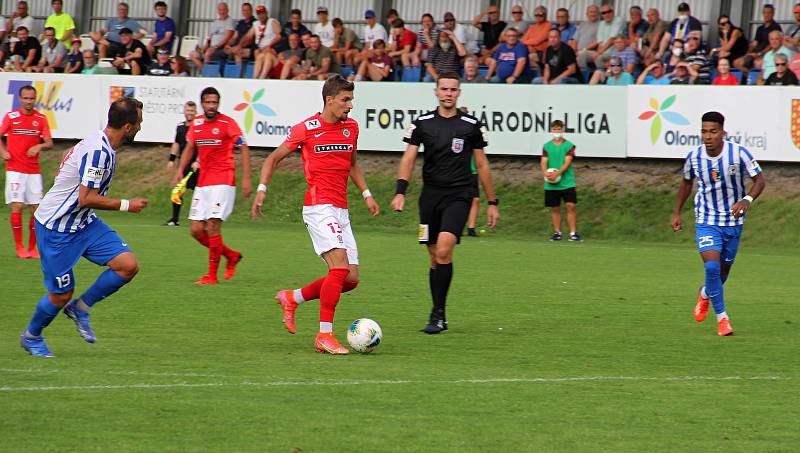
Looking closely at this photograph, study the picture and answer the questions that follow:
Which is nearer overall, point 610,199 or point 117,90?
point 610,199

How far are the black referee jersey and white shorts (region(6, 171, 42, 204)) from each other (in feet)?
27.2

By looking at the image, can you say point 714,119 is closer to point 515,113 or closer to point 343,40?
point 515,113

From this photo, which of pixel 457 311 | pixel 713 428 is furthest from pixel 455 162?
pixel 713 428

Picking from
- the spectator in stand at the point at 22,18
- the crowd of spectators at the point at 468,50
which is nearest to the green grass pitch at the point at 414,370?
the crowd of spectators at the point at 468,50

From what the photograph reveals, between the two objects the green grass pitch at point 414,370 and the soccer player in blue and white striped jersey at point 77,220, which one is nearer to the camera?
the green grass pitch at point 414,370

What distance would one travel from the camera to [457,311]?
12.8 m

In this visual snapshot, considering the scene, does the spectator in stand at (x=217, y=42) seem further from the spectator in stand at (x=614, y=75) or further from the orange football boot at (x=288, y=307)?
the orange football boot at (x=288, y=307)

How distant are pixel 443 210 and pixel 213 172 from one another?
488cm

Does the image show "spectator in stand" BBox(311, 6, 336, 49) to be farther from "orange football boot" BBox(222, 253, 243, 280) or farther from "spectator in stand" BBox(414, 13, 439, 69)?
"orange football boot" BBox(222, 253, 243, 280)

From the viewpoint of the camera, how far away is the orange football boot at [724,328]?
37.0ft

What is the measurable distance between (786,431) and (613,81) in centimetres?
1793

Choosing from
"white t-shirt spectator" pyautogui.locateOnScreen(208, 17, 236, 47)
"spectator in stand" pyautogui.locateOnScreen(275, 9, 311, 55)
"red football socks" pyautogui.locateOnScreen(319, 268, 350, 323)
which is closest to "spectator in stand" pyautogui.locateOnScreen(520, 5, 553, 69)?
"spectator in stand" pyautogui.locateOnScreen(275, 9, 311, 55)

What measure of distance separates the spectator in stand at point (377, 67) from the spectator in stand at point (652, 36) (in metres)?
5.25

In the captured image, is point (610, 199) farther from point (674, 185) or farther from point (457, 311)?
point (457, 311)
